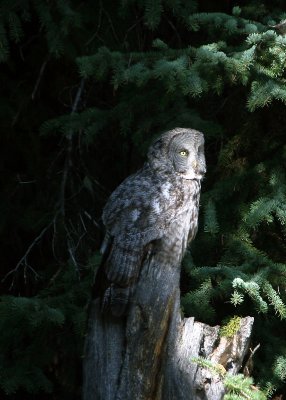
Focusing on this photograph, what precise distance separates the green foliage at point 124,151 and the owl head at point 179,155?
1.47 feet

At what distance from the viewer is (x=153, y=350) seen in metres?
3.07

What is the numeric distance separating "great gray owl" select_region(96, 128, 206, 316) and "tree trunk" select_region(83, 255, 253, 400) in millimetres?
62

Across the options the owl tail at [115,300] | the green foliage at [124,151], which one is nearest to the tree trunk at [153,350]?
the owl tail at [115,300]

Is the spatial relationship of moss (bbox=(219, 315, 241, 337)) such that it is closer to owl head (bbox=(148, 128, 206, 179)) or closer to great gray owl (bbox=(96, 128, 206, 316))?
great gray owl (bbox=(96, 128, 206, 316))

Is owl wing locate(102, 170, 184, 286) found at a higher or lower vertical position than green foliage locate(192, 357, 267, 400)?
higher

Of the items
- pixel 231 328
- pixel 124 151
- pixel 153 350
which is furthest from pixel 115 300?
pixel 124 151

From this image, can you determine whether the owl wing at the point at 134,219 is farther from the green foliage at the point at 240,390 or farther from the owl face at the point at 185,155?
the green foliage at the point at 240,390

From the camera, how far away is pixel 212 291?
373 centimetres

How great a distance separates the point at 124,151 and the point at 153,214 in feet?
6.42

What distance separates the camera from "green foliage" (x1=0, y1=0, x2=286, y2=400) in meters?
3.70

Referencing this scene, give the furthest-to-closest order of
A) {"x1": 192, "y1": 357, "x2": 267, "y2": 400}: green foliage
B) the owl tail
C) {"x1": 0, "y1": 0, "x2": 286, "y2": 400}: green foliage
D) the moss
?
{"x1": 0, "y1": 0, "x2": 286, "y2": 400}: green foliage < the moss < the owl tail < {"x1": 192, "y1": 357, "x2": 267, "y2": 400}: green foliage

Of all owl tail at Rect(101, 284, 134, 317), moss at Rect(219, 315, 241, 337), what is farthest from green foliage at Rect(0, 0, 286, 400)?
owl tail at Rect(101, 284, 134, 317)

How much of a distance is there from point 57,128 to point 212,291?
1496 mm

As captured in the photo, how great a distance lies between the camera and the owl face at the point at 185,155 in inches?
127
